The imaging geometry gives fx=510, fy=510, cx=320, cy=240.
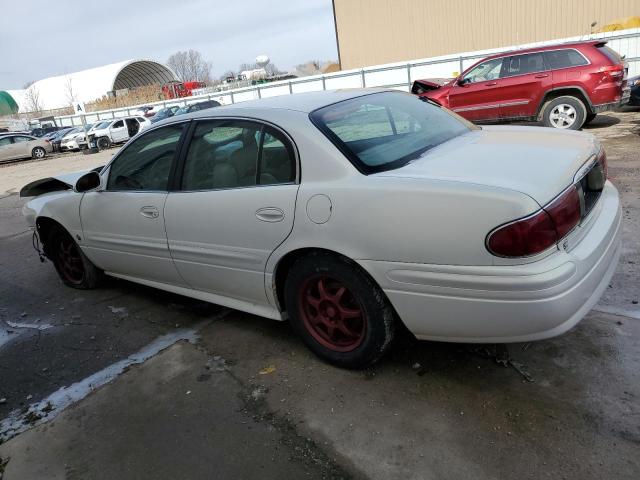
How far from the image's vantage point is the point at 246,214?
296 cm

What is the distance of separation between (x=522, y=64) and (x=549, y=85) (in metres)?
0.79

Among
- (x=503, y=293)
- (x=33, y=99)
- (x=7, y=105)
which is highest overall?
(x=33, y=99)

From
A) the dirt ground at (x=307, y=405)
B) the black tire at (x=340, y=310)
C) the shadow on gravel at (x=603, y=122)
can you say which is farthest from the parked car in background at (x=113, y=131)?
the black tire at (x=340, y=310)

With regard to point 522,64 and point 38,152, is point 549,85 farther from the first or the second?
point 38,152

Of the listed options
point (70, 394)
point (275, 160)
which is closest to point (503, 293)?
point (275, 160)

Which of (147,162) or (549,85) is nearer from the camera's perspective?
(147,162)

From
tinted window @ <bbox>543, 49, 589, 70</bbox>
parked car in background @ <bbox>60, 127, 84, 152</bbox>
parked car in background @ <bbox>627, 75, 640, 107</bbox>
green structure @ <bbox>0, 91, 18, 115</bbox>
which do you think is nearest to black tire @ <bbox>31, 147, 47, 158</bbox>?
parked car in background @ <bbox>60, 127, 84, 152</bbox>

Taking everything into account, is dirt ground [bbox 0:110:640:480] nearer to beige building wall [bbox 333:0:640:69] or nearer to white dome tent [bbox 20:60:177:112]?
beige building wall [bbox 333:0:640:69]

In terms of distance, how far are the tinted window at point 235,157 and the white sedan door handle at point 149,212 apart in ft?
1.00

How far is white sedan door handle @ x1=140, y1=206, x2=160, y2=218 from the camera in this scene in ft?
11.6

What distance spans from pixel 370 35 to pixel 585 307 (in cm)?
3675

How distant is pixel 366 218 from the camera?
8.09 feet

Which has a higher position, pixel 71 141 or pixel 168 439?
pixel 71 141

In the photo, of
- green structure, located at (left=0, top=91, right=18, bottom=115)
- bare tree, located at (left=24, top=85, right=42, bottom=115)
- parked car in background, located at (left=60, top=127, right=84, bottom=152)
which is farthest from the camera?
green structure, located at (left=0, top=91, right=18, bottom=115)
